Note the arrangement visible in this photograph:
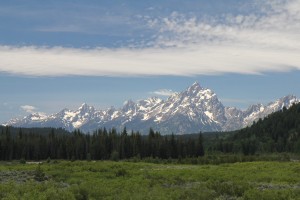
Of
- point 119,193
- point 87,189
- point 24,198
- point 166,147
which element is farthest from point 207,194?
point 166,147

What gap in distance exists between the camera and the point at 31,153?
181375mm

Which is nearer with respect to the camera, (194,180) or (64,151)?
(194,180)

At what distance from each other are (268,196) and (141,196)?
31.6 ft

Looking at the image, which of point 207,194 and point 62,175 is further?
point 62,175

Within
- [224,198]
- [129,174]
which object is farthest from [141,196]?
[129,174]

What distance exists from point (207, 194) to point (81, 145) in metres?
158

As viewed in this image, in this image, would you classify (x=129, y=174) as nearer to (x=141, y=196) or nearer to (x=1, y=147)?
(x=141, y=196)

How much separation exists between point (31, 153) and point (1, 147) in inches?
602

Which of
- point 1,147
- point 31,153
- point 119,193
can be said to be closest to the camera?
point 119,193

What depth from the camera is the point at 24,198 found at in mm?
27453

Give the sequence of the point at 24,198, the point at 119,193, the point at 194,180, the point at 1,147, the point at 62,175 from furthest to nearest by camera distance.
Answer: the point at 1,147
the point at 62,175
the point at 194,180
the point at 119,193
the point at 24,198

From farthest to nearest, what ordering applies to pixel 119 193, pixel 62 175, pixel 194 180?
pixel 62 175 < pixel 194 180 < pixel 119 193

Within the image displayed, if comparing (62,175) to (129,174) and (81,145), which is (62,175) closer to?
(129,174)

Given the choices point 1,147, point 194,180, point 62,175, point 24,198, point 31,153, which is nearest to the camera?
point 24,198
